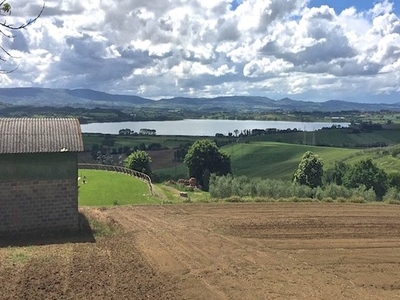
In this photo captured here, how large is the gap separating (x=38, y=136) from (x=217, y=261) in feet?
32.7

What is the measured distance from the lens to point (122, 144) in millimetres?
124625

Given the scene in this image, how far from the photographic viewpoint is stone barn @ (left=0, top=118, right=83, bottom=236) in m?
19.1

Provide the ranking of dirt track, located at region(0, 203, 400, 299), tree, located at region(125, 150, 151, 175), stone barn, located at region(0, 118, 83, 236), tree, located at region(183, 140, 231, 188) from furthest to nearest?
1. tree, located at region(183, 140, 231, 188)
2. tree, located at region(125, 150, 151, 175)
3. stone barn, located at region(0, 118, 83, 236)
4. dirt track, located at region(0, 203, 400, 299)

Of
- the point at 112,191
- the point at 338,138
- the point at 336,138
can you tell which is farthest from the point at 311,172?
the point at 338,138

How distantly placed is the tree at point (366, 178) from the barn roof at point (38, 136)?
55.8 meters

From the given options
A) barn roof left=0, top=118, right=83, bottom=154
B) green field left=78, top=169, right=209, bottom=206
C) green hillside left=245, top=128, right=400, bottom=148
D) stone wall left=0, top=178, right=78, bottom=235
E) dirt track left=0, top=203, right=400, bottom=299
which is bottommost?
green hillside left=245, top=128, right=400, bottom=148

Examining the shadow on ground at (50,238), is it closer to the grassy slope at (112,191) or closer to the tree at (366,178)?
the grassy slope at (112,191)

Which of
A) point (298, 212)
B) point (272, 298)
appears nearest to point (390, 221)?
point (298, 212)

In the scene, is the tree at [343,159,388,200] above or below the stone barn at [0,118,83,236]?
below

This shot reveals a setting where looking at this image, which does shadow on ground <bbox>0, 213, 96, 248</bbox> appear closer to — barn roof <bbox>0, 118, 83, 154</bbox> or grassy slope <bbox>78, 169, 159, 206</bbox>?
barn roof <bbox>0, 118, 83, 154</bbox>

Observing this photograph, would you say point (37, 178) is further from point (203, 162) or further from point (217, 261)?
point (203, 162)

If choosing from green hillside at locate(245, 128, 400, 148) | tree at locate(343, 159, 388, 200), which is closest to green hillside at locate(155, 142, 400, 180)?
tree at locate(343, 159, 388, 200)

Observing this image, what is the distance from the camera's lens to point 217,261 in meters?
17.0

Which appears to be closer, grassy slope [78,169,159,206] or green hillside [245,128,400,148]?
grassy slope [78,169,159,206]
